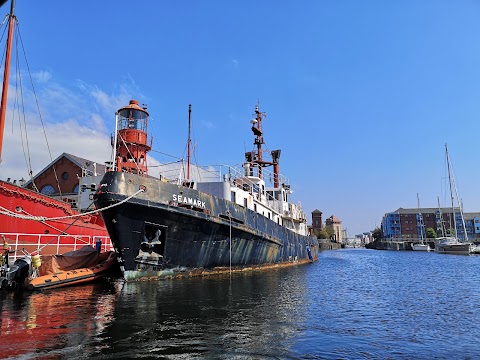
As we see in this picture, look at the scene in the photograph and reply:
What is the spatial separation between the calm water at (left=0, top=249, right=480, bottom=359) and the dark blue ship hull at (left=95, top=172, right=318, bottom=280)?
1.37 metres

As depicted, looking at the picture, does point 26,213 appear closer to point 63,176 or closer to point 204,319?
point 204,319

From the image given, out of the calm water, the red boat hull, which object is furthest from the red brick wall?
the calm water

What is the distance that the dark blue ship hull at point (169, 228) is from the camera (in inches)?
588

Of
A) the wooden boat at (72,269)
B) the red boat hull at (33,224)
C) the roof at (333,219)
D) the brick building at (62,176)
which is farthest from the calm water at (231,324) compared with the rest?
the roof at (333,219)

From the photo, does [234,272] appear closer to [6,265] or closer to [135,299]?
[135,299]

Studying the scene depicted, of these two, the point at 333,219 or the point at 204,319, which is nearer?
the point at 204,319

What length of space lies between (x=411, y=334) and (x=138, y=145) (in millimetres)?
23817

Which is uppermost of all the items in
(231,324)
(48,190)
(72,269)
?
(48,190)

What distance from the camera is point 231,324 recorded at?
8.81 metres

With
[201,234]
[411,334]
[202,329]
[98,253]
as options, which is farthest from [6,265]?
[411,334]

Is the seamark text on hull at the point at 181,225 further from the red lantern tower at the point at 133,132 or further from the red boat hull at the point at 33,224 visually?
the red lantern tower at the point at 133,132

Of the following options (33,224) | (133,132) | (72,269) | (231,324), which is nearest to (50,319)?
(231,324)

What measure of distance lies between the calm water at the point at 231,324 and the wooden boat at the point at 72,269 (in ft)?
2.03

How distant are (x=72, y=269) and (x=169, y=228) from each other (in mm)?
4642
